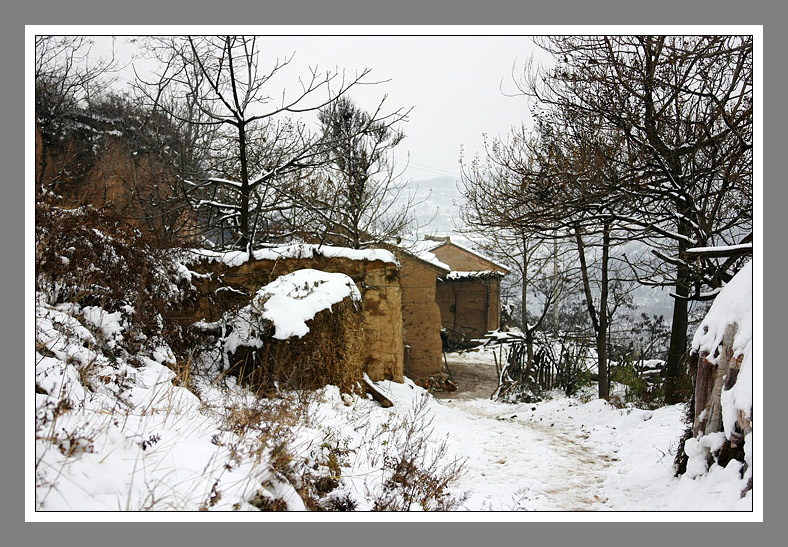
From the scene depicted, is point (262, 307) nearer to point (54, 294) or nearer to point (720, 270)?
point (54, 294)

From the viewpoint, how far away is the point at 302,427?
4715 millimetres

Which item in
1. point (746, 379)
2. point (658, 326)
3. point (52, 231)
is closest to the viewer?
point (746, 379)

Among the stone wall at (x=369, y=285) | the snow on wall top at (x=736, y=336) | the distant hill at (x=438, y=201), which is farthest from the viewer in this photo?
the distant hill at (x=438, y=201)

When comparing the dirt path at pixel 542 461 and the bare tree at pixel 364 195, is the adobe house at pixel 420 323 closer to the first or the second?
the bare tree at pixel 364 195

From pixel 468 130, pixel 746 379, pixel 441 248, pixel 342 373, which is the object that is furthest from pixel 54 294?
pixel 441 248

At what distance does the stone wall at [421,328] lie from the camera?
15969 millimetres

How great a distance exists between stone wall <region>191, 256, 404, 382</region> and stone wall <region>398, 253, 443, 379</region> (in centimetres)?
627

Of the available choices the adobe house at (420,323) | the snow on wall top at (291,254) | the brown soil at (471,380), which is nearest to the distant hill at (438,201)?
the adobe house at (420,323)

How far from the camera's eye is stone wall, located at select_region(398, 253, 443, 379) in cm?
1597

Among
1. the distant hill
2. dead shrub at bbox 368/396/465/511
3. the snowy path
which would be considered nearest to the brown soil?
the distant hill

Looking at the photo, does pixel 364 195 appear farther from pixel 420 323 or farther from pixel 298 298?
pixel 298 298

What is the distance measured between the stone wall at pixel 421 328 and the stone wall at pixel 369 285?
627 cm

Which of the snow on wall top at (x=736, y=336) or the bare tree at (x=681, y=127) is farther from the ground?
the bare tree at (x=681, y=127)

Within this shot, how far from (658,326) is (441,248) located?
508 inches
